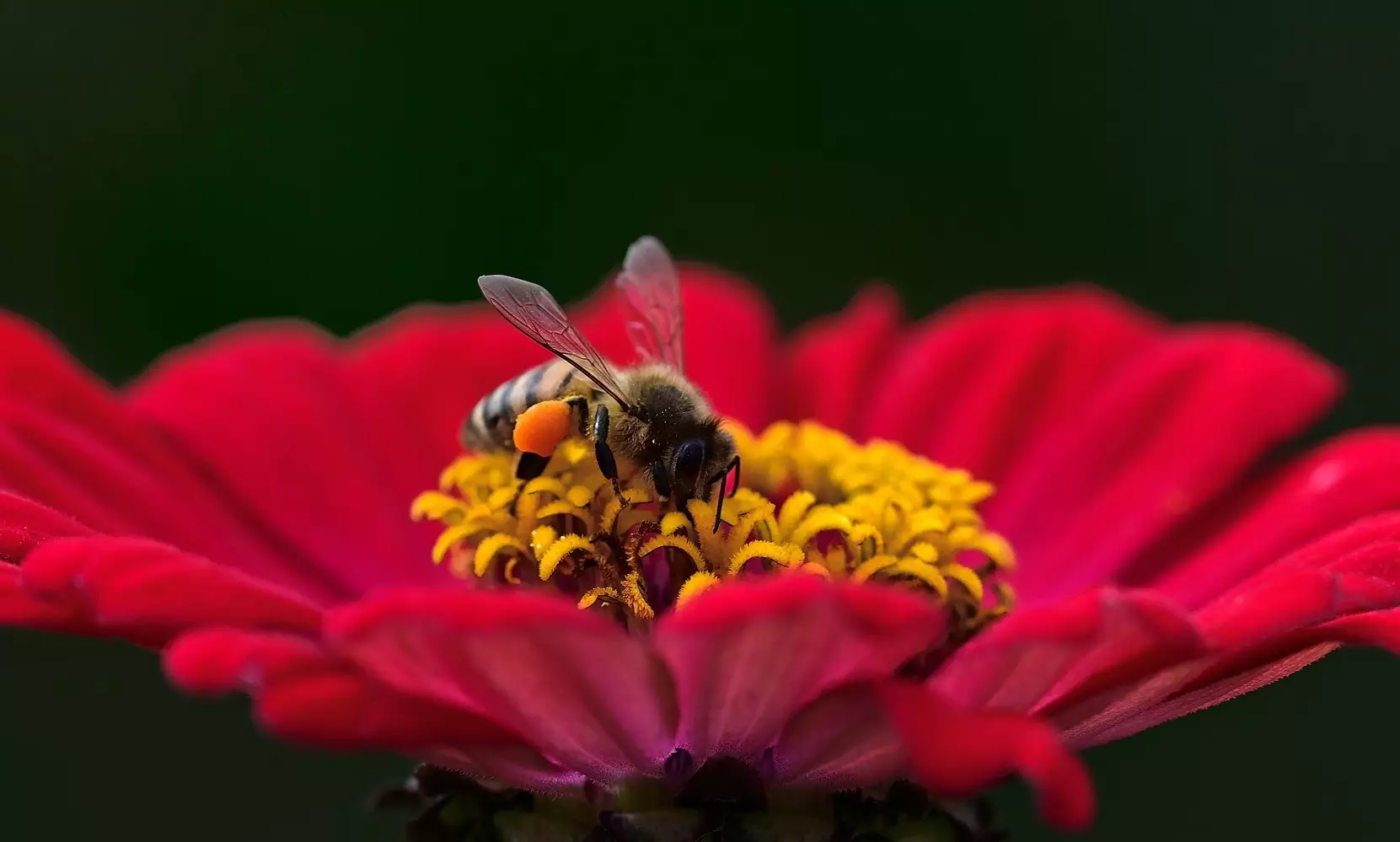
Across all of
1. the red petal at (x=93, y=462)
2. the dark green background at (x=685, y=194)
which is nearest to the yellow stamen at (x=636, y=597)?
the red petal at (x=93, y=462)

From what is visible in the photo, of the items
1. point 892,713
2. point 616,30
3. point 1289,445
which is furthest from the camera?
point 616,30

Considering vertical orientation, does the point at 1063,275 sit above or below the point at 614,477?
above

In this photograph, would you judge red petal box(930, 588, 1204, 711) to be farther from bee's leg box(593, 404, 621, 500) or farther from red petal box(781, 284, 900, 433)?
red petal box(781, 284, 900, 433)

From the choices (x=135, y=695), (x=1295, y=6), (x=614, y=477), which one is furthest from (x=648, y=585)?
(x=1295, y=6)

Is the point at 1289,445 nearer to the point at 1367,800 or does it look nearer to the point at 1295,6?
the point at 1367,800

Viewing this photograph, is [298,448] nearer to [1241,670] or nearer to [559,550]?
[559,550]

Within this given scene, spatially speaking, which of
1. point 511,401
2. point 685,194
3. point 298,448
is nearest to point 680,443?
point 511,401

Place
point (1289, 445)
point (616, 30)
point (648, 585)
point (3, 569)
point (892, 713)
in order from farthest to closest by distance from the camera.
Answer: point (616, 30) → point (1289, 445) → point (648, 585) → point (3, 569) → point (892, 713)
